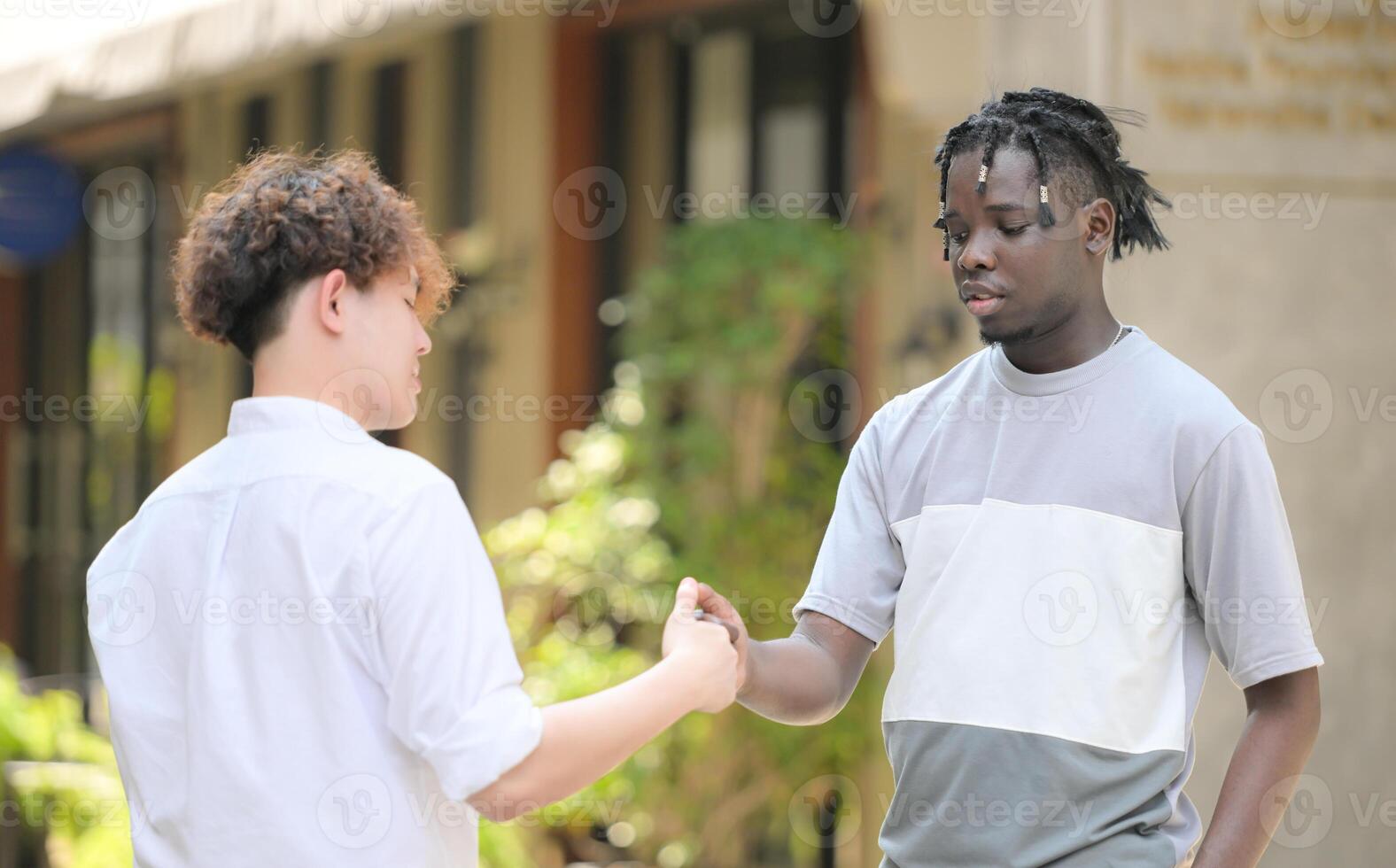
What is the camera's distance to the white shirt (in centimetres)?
171

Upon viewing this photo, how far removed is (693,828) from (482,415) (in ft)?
7.59

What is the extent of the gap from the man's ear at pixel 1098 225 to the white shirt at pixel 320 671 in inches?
34.8

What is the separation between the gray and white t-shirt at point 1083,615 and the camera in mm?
1823

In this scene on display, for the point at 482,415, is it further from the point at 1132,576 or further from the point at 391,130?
the point at 1132,576

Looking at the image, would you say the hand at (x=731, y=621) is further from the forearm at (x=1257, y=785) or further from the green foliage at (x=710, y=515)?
the green foliage at (x=710, y=515)

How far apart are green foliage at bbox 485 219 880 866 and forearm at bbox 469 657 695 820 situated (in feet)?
10.0

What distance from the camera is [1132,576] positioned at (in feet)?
6.09

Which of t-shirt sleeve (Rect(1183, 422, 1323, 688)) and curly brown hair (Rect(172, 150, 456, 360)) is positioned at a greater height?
curly brown hair (Rect(172, 150, 456, 360))
